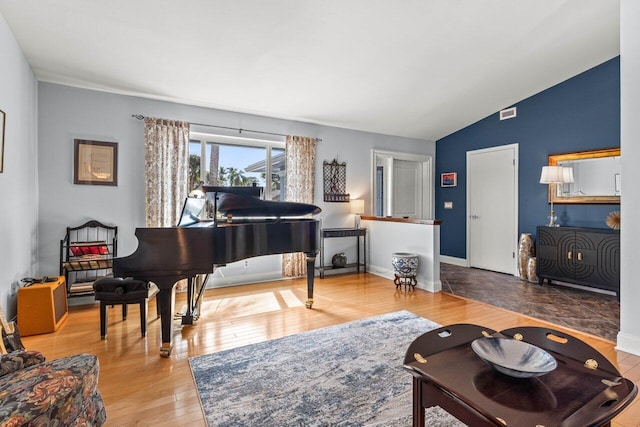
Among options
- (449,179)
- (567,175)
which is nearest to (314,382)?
(567,175)

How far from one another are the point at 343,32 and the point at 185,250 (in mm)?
2525

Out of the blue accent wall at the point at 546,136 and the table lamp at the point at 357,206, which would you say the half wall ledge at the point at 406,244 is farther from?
the blue accent wall at the point at 546,136

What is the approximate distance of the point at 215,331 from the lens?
288 cm

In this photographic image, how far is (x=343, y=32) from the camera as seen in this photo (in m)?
3.05

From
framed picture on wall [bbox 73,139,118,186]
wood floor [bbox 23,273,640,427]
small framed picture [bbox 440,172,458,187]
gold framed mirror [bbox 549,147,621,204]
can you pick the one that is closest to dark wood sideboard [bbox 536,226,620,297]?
gold framed mirror [bbox 549,147,621,204]

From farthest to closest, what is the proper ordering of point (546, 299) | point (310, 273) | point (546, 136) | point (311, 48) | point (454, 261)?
point (454, 261)
point (546, 136)
point (546, 299)
point (310, 273)
point (311, 48)

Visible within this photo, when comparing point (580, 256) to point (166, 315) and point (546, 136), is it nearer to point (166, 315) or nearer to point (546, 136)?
point (546, 136)

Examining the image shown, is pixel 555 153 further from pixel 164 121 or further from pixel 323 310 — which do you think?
pixel 164 121

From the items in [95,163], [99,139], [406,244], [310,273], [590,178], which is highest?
[99,139]

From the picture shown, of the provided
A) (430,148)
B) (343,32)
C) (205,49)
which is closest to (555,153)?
(430,148)

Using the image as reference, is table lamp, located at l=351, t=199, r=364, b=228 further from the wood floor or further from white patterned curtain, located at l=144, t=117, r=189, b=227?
white patterned curtain, located at l=144, t=117, r=189, b=227

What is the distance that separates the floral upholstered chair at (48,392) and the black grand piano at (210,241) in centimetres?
88

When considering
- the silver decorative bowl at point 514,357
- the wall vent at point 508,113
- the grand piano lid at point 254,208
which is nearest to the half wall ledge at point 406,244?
the grand piano lid at point 254,208

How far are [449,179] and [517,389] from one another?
572cm
